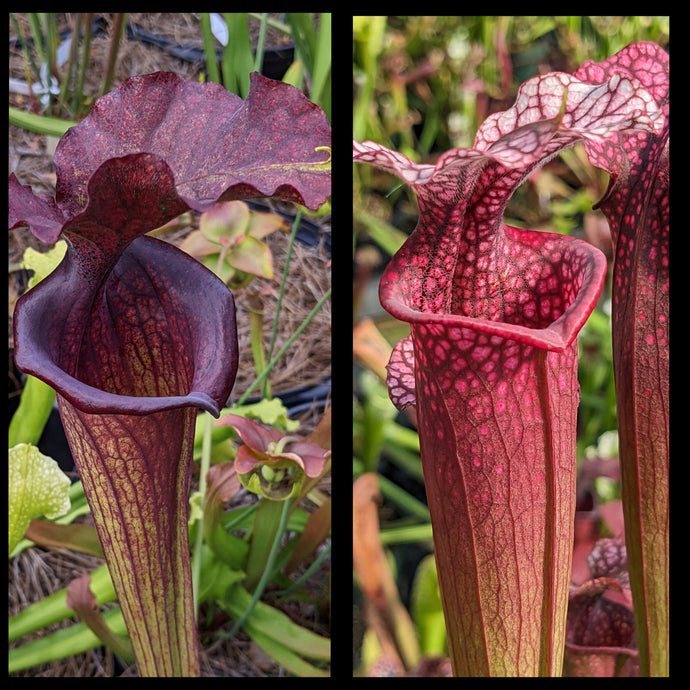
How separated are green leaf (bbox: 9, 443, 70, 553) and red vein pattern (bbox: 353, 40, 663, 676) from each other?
0.49 m

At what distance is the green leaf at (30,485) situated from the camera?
0.81 m

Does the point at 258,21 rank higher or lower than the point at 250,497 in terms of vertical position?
higher

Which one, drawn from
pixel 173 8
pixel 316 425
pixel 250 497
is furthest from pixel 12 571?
pixel 173 8

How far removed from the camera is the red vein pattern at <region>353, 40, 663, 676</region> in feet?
1.65

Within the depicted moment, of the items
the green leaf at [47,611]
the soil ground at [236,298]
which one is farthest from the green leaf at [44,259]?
the green leaf at [47,611]

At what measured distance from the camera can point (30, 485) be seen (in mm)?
816

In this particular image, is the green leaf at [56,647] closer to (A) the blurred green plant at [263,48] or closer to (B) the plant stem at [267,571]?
(B) the plant stem at [267,571]

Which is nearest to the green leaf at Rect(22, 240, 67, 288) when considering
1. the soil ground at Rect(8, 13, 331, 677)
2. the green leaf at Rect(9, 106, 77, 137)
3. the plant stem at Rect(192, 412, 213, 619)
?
the soil ground at Rect(8, 13, 331, 677)

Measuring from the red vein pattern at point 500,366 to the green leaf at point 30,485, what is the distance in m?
0.49

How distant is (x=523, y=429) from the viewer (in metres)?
0.55

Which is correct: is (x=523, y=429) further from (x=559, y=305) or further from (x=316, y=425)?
(x=316, y=425)

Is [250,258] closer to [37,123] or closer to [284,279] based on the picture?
[284,279]

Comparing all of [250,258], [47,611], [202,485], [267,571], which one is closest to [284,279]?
[250,258]
